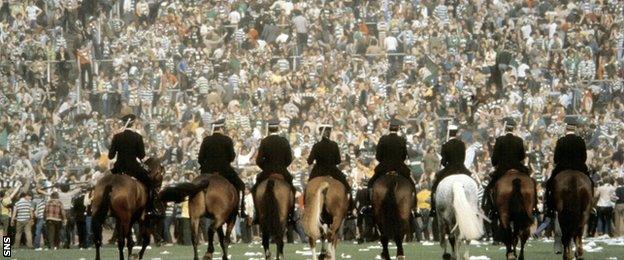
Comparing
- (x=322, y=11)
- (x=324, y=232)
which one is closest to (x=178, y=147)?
(x=322, y=11)

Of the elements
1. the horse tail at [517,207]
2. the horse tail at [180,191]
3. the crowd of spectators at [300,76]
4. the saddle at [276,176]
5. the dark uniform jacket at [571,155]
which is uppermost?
the crowd of spectators at [300,76]

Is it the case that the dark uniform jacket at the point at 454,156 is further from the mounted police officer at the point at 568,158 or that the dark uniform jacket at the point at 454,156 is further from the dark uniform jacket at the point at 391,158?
the mounted police officer at the point at 568,158

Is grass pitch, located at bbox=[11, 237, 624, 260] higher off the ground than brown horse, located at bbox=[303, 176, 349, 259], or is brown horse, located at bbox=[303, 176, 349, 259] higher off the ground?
brown horse, located at bbox=[303, 176, 349, 259]

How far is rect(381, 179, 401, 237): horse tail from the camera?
3134 centimetres

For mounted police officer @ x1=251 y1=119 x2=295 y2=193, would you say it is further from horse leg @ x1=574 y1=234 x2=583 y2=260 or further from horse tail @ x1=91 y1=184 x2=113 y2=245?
horse leg @ x1=574 y1=234 x2=583 y2=260

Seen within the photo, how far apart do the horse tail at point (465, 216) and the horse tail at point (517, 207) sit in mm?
686

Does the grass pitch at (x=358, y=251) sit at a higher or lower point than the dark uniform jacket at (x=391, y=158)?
lower

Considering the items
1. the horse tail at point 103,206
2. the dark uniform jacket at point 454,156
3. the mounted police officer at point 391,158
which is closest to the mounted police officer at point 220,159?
the horse tail at point 103,206

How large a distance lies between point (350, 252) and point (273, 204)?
6645 millimetres

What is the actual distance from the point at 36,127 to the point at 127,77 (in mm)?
3292

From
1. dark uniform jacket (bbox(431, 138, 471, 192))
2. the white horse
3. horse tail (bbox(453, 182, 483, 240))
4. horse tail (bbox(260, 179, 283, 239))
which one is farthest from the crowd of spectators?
horse tail (bbox(453, 182, 483, 240))

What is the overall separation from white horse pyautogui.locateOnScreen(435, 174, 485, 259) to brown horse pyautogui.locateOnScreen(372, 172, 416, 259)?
1.76ft

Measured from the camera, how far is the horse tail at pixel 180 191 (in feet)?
104

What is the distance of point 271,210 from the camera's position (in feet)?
105
